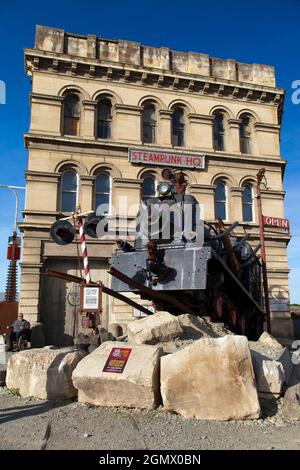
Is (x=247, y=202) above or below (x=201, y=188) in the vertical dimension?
below

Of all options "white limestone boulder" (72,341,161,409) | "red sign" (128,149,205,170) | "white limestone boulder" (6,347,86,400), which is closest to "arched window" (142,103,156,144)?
"red sign" (128,149,205,170)

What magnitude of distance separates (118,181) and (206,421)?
45.2ft

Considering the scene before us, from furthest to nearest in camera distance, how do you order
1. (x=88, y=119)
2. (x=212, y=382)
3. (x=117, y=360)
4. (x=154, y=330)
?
1. (x=88, y=119)
2. (x=154, y=330)
3. (x=117, y=360)
4. (x=212, y=382)

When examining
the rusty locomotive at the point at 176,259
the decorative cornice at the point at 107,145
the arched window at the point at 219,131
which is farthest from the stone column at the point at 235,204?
the rusty locomotive at the point at 176,259

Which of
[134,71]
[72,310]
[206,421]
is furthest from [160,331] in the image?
[134,71]

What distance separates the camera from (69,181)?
17.4 meters

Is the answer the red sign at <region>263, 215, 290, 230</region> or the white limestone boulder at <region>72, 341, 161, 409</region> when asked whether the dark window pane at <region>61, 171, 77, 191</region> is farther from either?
the white limestone boulder at <region>72, 341, 161, 409</region>

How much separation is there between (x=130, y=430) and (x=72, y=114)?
16.1 metres

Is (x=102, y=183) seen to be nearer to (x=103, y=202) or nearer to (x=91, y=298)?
(x=103, y=202)

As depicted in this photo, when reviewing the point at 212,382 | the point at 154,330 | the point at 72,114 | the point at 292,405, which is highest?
the point at 72,114

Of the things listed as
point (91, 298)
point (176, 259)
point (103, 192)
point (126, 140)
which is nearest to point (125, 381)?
point (91, 298)

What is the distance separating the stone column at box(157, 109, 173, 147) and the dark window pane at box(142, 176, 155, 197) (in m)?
1.89

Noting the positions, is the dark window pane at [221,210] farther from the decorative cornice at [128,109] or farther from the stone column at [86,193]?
the stone column at [86,193]

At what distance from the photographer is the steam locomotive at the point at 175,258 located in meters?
7.95
